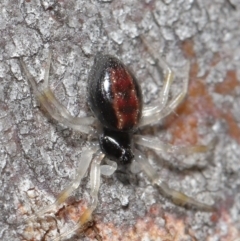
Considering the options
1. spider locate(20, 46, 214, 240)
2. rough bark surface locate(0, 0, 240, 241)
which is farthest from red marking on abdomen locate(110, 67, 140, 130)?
rough bark surface locate(0, 0, 240, 241)

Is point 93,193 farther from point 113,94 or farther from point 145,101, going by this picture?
point 145,101

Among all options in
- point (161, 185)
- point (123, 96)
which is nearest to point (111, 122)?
point (123, 96)

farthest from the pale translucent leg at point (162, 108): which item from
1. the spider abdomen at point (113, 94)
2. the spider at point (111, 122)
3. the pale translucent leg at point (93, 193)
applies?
the pale translucent leg at point (93, 193)

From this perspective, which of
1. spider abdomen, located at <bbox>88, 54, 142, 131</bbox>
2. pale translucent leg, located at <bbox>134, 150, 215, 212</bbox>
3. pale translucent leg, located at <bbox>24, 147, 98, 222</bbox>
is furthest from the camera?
pale translucent leg, located at <bbox>134, 150, 215, 212</bbox>

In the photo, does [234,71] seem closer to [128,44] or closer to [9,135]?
[128,44]

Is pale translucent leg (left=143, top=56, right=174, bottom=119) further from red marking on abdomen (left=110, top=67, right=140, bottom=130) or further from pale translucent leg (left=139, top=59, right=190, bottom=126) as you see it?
red marking on abdomen (left=110, top=67, right=140, bottom=130)

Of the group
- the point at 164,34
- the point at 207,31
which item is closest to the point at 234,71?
the point at 207,31
